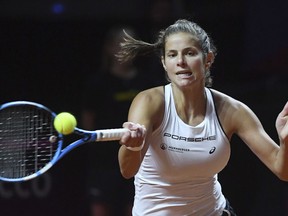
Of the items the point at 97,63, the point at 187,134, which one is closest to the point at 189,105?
the point at 187,134

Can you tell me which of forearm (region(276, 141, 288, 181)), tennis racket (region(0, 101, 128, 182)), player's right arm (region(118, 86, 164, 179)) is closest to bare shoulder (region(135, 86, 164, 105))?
player's right arm (region(118, 86, 164, 179))

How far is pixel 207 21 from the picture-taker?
5004 mm

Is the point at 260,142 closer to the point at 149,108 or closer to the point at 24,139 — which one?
the point at 149,108

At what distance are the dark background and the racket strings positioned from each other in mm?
1677

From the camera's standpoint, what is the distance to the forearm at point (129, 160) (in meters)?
2.61

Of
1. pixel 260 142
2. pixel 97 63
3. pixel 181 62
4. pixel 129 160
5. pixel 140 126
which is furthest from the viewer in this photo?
pixel 97 63

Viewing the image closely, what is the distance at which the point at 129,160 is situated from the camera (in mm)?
2623

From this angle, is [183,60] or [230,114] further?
[230,114]

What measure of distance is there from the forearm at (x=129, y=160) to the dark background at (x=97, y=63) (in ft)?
6.14

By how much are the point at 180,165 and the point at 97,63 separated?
2433mm

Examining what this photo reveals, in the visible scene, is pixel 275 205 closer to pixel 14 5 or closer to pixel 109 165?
pixel 109 165

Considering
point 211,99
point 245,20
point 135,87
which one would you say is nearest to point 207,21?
point 245,20

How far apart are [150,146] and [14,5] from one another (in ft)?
8.55

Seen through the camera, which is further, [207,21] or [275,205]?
[207,21]
